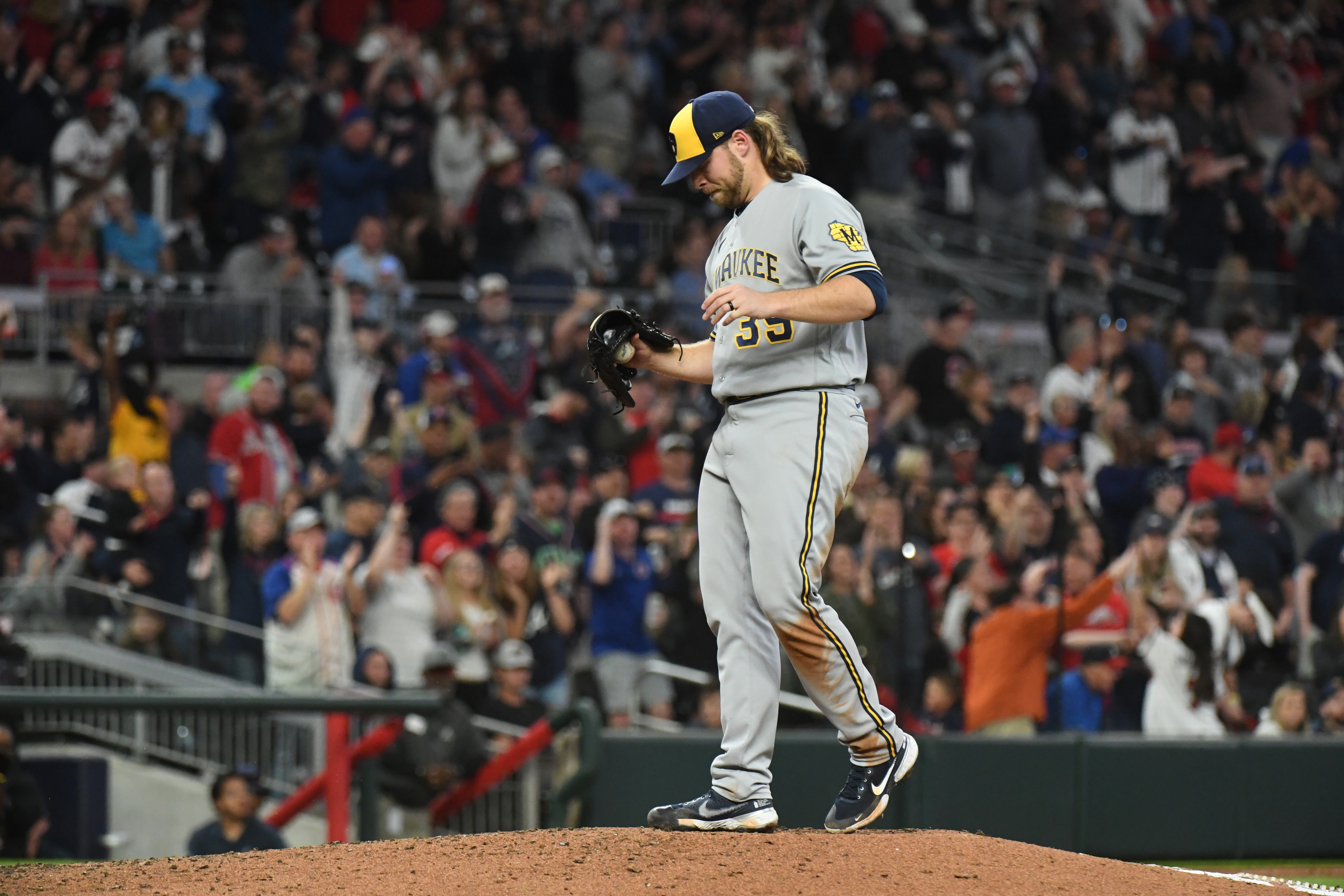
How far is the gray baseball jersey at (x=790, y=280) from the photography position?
187 inches

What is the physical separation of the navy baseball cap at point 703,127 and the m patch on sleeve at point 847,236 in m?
0.40

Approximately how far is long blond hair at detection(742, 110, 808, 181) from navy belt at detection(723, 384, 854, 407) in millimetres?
603

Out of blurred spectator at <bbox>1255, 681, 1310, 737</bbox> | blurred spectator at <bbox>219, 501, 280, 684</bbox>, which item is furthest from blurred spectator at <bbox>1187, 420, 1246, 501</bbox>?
blurred spectator at <bbox>219, 501, 280, 684</bbox>

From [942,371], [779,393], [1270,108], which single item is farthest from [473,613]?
[1270,108]

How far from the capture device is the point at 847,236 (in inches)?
187

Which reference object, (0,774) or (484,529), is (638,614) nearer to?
(484,529)

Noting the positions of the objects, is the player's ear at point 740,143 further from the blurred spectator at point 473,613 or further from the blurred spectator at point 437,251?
the blurred spectator at point 437,251

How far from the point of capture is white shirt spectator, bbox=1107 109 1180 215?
50.4ft

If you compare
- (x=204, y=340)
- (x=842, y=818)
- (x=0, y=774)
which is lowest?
(x=0, y=774)

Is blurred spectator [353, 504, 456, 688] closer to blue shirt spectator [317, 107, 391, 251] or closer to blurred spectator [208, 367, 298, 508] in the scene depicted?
blurred spectator [208, 367, 298, 508]

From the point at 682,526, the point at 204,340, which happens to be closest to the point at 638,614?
the point at 682,526

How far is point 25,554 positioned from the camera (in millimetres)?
9164

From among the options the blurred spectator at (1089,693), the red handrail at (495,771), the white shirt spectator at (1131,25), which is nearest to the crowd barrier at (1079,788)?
the red handrail at (495,771)

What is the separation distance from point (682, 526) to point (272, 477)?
92.7 inches
